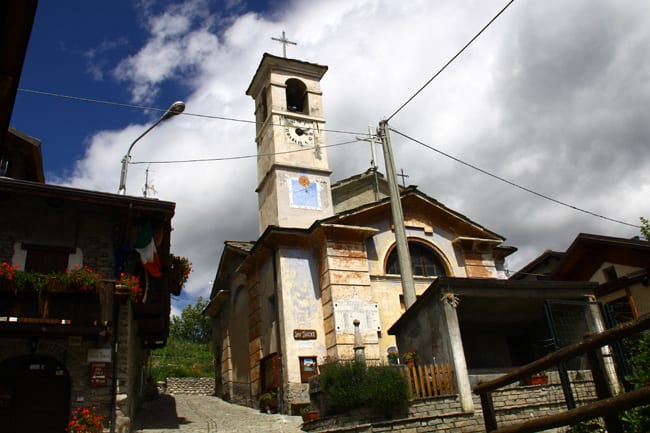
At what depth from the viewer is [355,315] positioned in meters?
18.7

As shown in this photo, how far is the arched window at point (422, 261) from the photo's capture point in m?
21.0

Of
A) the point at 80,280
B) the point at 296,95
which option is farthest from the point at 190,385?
the point at 80,280

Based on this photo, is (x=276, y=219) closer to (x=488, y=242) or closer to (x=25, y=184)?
(x=488, y=242)

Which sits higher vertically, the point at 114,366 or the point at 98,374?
the point at 114,366

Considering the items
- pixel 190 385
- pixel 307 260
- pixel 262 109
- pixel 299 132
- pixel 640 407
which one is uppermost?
pixel 262 109

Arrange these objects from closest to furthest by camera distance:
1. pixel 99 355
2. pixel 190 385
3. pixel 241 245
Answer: pixel 99 355 < pixel 241 245 < pixel 190 385

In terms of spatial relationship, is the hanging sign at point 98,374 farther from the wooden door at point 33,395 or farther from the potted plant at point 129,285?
the potted plant at point 129,285

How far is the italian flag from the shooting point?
1391 cm

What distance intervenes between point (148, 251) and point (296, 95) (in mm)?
14601

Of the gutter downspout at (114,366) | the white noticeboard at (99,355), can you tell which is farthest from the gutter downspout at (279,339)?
the white noticeboard at (99,355)

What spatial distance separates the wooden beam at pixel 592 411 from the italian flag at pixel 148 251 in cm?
1093

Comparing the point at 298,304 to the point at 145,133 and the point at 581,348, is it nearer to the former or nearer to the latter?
the point at 145,133

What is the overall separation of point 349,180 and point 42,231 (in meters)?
16.7

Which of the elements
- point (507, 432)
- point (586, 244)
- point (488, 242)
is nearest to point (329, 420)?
point (507, 432)
